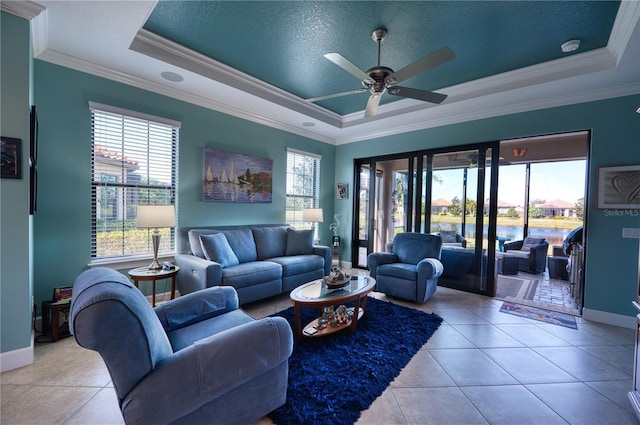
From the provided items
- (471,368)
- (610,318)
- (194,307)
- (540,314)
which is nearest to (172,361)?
(194,307)

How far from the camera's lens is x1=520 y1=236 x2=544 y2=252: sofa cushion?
5.98m

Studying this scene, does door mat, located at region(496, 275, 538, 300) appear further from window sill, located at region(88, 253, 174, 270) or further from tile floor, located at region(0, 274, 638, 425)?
window sill, located at region(88, 253, 174, 270)

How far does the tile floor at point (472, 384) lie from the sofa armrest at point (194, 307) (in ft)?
1.91

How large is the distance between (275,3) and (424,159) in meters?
3.48

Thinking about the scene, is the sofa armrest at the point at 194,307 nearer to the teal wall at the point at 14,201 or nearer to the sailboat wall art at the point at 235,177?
the teal wall at the point at 14,201

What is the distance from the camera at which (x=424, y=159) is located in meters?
4.77

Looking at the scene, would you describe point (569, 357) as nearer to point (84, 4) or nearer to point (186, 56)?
point (186, 56)

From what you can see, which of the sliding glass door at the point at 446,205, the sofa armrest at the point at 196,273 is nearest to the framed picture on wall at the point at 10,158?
the sofa armrest at the point at 196,273

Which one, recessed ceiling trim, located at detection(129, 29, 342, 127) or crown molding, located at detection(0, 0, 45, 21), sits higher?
recessed ceiling trim, located at detection(129, 29, 342, 127)

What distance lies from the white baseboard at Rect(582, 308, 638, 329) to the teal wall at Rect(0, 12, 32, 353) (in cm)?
580

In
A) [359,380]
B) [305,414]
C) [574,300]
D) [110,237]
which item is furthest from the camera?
[574,300]

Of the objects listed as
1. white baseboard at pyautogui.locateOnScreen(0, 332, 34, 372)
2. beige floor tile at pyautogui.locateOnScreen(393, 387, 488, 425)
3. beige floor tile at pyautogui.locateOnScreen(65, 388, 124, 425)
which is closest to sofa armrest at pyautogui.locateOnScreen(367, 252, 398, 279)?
beige floor tile at pyautogui.locateOnScreen(393, 387, 488, 425)

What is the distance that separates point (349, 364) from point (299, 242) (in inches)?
97.3

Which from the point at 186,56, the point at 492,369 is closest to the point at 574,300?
the point at 492,369
